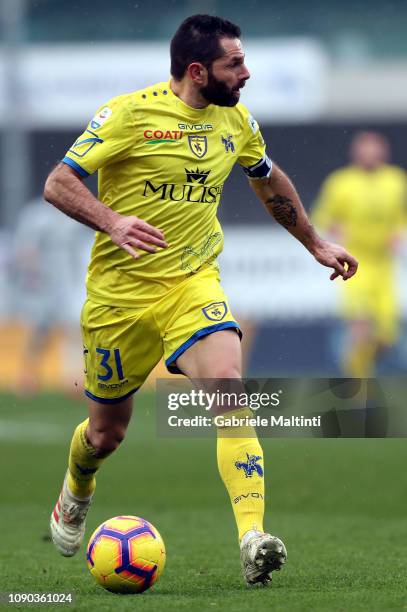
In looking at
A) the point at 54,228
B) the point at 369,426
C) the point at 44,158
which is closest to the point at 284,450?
the point at 369,426

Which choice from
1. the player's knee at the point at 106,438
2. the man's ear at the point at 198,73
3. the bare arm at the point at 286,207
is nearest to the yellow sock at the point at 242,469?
the player's knee at the point at 106,438

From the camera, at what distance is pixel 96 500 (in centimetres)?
957

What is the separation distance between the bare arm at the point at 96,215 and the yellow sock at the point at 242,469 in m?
0.80

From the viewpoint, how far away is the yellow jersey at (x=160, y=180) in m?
6.26

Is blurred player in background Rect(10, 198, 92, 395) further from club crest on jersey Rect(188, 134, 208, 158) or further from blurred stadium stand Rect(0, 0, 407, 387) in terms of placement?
club crest on jersey Rect(188, 134, 208, 158)

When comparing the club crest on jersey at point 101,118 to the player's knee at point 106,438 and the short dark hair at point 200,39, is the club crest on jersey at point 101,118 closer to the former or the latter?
the short dark hair at point 200,39

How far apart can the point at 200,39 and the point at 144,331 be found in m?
1.30

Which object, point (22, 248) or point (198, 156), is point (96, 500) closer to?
point (198, 156)

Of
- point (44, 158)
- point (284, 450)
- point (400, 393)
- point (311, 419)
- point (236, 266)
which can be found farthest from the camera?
point (44, 158)

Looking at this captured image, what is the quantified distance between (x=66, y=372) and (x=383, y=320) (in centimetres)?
417

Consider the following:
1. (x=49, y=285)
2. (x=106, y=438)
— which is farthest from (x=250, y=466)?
(x=49, y=285)

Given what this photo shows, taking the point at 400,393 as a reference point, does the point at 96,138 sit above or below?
above

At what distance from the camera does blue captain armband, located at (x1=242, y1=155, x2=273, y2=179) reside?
682cm

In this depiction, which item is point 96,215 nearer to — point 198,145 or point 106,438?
point 198,145
